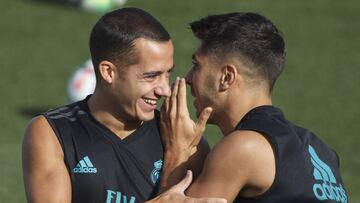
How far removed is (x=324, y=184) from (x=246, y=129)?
570mm

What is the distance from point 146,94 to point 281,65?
0.86m

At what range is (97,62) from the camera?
6.54 meters

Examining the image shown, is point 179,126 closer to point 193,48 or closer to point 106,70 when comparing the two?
point 106,70

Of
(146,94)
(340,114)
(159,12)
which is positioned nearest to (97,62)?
(146,94)

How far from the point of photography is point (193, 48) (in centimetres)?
1662

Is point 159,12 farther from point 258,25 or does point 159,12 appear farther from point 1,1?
point 258,25

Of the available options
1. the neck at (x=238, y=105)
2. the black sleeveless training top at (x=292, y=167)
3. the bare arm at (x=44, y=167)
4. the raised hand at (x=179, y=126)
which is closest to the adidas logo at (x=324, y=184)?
the black sleeveless training top at (x=292, y=167)

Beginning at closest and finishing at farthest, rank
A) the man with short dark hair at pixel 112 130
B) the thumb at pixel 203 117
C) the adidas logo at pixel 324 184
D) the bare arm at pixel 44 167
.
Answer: the adidas logo at pixel 324 184, the bare arm at pixel 44 167, the man with short dark hair at pixel 112 130, the thumb at pixel 203 117

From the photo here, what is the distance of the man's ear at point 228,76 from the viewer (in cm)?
623

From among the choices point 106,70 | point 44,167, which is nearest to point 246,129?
point 106,70

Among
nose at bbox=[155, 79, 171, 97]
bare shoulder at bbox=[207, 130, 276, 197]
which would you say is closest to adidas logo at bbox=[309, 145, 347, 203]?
bare shoulder at bbox=[207, 130, 276, 197]

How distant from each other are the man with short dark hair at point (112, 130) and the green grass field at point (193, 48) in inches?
205

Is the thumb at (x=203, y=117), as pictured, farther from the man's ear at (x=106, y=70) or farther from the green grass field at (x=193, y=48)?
the green grass field at (x=193, y=48)

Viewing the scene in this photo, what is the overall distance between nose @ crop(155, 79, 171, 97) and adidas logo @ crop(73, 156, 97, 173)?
60 centimetres
